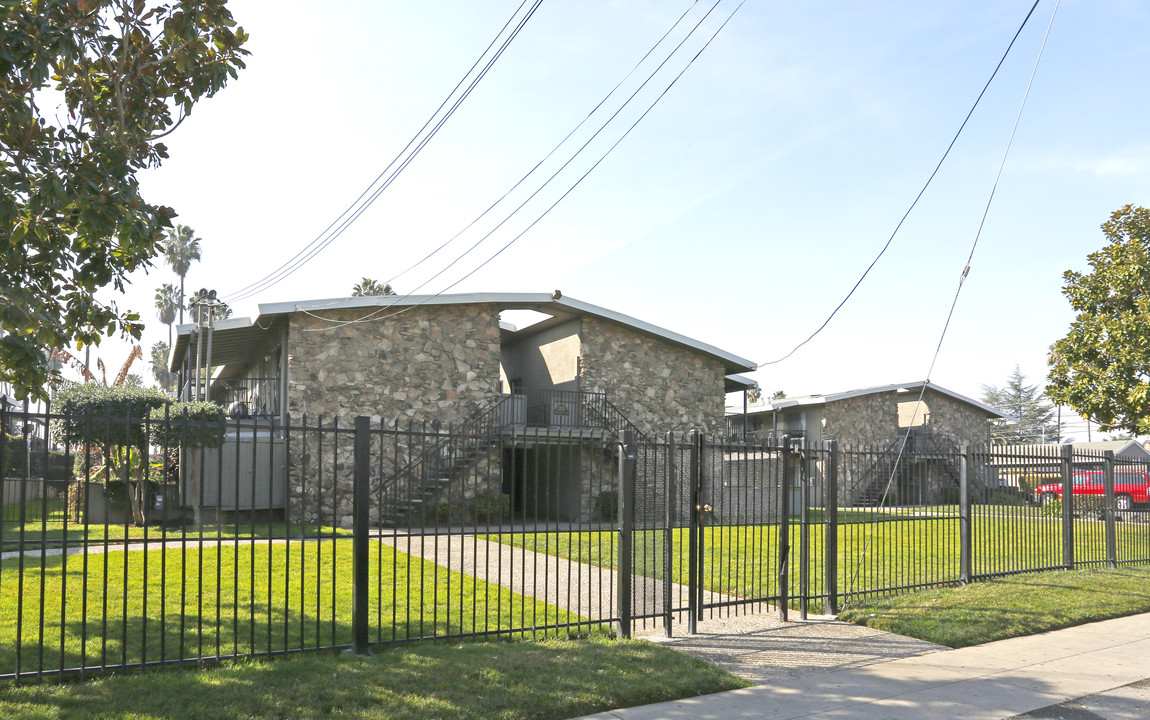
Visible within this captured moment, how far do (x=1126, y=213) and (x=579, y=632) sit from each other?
1928 cm

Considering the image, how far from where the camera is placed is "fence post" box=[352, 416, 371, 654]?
6969 mm

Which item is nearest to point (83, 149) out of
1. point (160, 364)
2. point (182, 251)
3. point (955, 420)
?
point (955, 420)

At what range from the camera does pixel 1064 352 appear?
71.2ft

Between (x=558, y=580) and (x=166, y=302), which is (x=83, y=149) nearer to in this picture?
(x=558, y=580)

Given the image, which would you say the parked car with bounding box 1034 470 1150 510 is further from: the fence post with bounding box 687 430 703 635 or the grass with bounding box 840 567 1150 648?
the fence post with bounding box 687 430 703 635

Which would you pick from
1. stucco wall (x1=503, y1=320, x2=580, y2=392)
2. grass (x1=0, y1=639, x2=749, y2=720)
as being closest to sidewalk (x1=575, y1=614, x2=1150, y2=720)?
grass (x1=0, y1=639, x2=749, y2=720)

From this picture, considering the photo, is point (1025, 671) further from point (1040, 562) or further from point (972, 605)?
point (1040, 562)

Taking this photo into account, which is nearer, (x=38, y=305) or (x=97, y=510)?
(x=38, y=305)

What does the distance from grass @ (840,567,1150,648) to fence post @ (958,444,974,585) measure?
0.67 feet

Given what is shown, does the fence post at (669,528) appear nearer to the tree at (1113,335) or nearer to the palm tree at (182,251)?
the tree at (1113,335)

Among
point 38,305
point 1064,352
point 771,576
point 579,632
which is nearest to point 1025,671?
point 579,632

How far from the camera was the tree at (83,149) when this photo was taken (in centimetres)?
610

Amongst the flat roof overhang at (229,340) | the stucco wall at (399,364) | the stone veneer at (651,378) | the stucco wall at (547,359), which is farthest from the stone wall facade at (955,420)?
the flat roof overhang at (229,340)

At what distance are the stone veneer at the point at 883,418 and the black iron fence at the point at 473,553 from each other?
18.2 m
